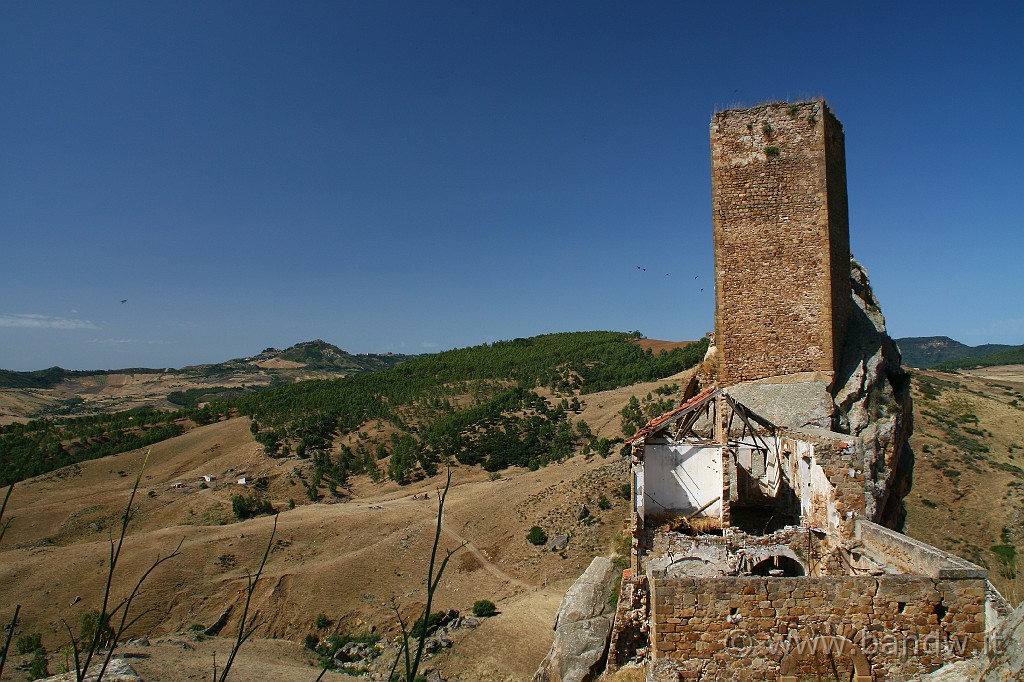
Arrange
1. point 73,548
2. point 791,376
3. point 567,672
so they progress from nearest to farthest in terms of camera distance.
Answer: point 567,672 → point 791,376 → point 73,548

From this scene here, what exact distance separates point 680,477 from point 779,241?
19.4 feet

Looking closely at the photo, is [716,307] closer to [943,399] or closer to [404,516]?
[404,516]

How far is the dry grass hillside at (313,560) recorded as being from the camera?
18.4 m

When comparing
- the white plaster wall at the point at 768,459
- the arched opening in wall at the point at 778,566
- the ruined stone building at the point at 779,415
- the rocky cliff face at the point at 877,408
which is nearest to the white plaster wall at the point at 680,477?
the ruined stone building at the point at 779,415

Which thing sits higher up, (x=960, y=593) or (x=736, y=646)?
(x=960, y=593)

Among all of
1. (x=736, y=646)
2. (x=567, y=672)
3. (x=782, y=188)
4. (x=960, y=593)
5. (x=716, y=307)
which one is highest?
(x=782, y=188)

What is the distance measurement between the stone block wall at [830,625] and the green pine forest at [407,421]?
27260 mm

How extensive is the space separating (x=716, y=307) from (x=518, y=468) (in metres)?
28.0

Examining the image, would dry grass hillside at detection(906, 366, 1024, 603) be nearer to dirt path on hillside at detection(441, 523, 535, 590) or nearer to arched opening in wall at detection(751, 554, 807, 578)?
arched opening in wall at detection(751, 554, 807, 578)

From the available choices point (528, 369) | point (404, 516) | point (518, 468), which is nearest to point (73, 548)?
point (404, 516)

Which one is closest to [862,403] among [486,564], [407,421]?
[486,564]

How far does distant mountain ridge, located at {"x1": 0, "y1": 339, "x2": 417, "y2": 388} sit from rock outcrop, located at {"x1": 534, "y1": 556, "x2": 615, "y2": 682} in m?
125

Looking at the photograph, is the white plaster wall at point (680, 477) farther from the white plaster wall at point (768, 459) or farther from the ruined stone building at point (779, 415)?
the white plaster wall at point (768, 459)

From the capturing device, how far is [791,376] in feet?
44.7
